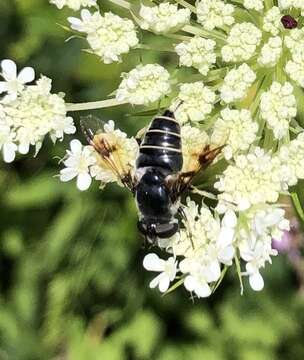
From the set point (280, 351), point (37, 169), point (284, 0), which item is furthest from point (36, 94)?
point (280, 351)

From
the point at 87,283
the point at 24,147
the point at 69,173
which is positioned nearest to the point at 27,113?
the point at 24,147

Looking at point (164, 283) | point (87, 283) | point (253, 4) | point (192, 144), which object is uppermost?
point (253, 4)

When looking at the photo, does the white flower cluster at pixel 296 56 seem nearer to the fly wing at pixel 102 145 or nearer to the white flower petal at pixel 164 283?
the fly wing at pixel 102 145

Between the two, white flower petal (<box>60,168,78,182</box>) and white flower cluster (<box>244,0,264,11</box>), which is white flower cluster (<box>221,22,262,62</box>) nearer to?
white flower cluster (<box>244,0,264,11</box>)

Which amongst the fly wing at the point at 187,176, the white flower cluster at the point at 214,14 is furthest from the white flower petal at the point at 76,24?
the fly wing at the point at 187,176

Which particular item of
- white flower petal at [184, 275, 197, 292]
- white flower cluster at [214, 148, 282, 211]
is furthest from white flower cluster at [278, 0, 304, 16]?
white flower petal at [184, 275, 197, 292]

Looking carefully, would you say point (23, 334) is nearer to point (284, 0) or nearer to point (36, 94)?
point (36, 94)

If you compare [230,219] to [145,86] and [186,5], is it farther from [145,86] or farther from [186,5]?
[186,5]
